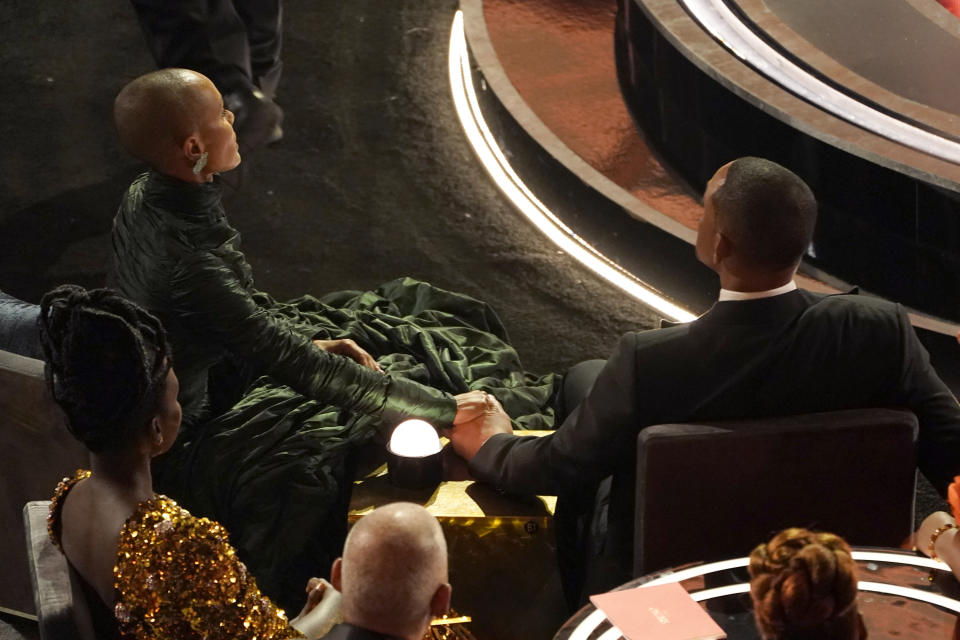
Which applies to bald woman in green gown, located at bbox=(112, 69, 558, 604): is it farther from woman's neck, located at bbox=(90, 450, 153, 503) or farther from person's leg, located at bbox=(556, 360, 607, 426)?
woman's neck, located at bbox=(90, 450, 153, 503)

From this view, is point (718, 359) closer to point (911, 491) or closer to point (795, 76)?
point (911, 491)

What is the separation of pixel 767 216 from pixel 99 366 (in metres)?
1.29

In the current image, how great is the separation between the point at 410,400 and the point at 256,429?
1.34 ft

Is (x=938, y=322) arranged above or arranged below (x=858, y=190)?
below

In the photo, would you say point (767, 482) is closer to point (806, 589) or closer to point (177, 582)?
point (806, 589)

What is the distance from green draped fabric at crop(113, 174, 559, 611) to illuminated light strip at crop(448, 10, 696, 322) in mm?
1282

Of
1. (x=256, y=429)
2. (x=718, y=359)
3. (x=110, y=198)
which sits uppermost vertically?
(x=718, y=359)

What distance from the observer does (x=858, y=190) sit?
4289mm

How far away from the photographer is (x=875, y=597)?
2.38m

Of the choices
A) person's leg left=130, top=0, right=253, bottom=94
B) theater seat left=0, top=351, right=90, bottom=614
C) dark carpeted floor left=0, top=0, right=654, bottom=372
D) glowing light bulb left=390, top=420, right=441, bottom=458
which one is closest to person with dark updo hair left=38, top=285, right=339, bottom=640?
theater seat left=0, top=351, right=90, bottom=614

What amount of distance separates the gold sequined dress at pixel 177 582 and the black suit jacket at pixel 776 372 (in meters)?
0.84

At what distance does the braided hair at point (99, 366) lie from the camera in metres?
2.28

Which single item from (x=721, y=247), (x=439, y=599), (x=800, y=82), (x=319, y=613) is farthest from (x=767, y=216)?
(x=800, y=82)

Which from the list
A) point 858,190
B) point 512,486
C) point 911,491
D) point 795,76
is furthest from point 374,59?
point 911,491
